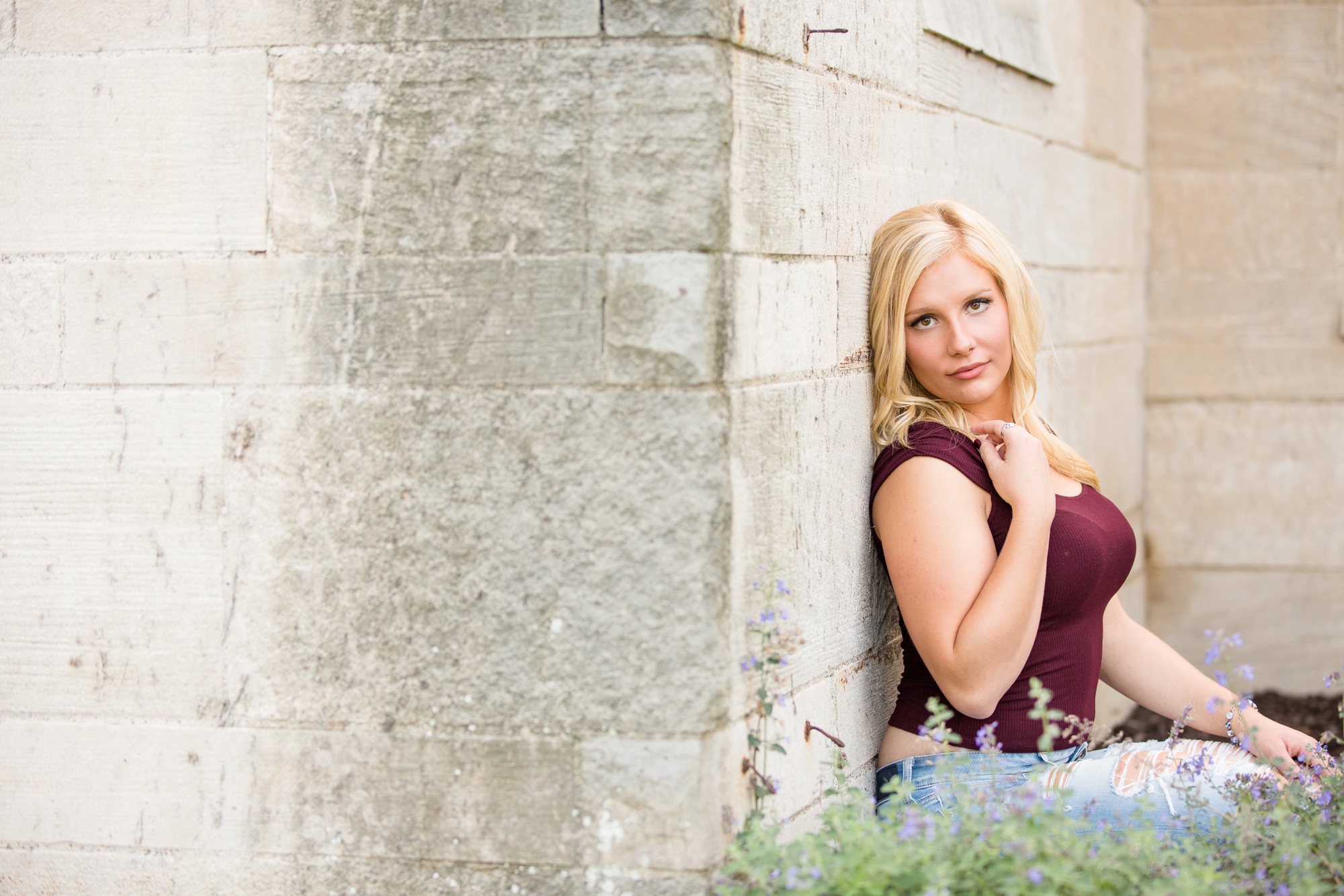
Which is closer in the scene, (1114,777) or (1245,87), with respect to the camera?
(1114,777)

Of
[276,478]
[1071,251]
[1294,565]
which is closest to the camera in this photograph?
[276,478]

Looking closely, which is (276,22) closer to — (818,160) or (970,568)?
(818,160)

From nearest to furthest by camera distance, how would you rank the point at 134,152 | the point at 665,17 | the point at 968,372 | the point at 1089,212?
the point at 665,17
the point at 134,152
the point at 968,372
the point at 1089,212

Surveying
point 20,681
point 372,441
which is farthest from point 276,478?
point 20,681

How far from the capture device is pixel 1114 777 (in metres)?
2.90

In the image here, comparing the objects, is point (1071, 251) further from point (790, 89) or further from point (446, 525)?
point (446, 525)

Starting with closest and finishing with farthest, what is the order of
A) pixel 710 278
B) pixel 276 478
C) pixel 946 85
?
pixel 710 278
pixel 276 478
pixel 946 85

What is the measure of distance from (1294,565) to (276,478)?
4924 millimetres

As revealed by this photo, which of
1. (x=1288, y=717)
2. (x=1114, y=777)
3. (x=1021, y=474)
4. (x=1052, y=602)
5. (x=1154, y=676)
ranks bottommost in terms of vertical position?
(x=1288, y=717)

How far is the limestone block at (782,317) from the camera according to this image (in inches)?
96.3

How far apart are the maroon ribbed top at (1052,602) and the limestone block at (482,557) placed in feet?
2.39

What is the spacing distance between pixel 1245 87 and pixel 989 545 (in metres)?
4.07

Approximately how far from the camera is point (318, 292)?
2.49 metres

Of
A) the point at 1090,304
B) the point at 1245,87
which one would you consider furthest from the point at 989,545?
the point at 1245,87
